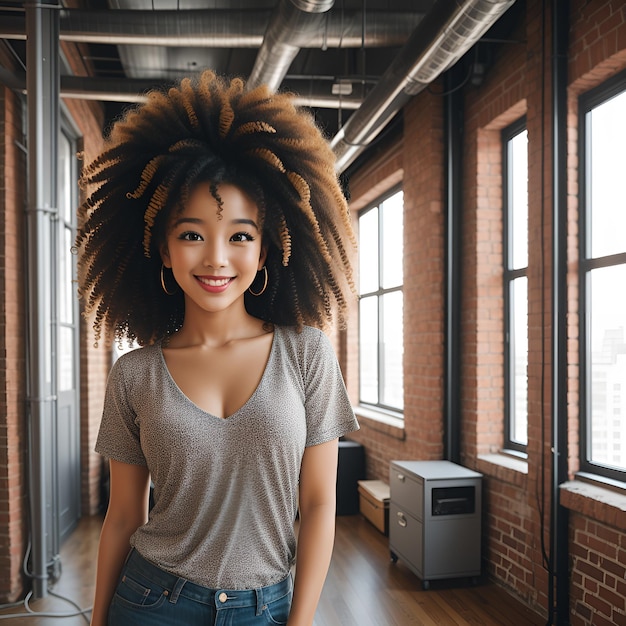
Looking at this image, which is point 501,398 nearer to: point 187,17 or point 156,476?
point 187,17

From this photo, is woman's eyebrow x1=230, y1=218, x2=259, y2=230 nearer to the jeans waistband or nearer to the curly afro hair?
the curly afro hair

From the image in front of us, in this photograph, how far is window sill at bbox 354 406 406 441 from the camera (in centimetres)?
574

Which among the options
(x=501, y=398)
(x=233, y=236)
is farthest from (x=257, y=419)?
(x=501, y=398)

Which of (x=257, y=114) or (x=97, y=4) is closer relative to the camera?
(x=257, y=114)

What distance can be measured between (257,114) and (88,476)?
5.48 meters

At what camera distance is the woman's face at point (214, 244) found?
3.93 ft

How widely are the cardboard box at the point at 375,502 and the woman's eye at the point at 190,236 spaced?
14.7 feet

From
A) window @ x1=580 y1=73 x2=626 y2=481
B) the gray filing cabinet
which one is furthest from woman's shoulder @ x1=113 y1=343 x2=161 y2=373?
the gray filing cabinet

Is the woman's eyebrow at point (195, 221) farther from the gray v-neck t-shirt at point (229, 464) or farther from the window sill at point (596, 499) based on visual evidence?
the window sill at point (596, 499)

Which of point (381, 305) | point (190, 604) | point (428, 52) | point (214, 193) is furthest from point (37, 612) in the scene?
point (381, 305)

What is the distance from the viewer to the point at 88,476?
6074 mm

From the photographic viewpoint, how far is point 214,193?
1.19 metres

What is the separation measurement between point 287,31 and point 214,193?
265 centimetres

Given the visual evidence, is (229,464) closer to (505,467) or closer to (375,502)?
(505,467)
